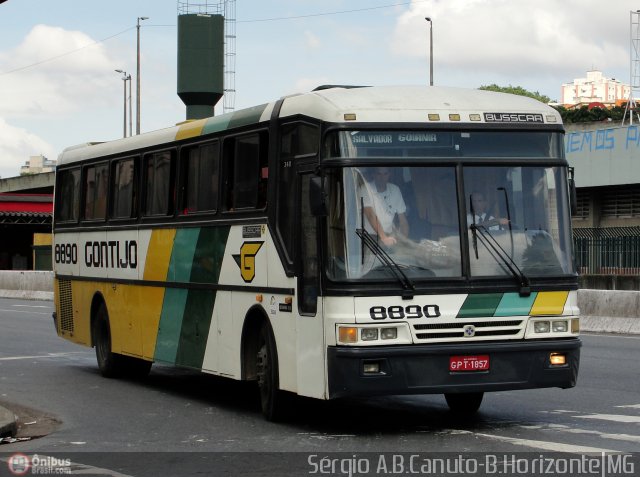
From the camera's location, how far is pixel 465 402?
13133mm

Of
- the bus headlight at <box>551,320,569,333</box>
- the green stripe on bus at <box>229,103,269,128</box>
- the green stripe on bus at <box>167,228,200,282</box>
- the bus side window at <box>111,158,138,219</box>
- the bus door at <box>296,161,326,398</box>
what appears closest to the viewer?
the bus door at <box>296,161,326,398</box>

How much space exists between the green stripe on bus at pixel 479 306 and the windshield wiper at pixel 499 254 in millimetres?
264

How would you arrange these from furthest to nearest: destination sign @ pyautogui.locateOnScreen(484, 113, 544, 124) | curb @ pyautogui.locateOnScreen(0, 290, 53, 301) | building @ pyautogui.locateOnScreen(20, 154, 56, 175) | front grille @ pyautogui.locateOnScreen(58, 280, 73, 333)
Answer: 1. building @ pyautogui.locateOnScreen(20, 154, 56, 175)
2. curb @ pyautogui.locateOnScreen(0, 290, 53, 301)
3. front grille @ pyautogui.locateOnScreen(58, 280, 73, 333)
4. destination sign @ pyautogui.locateOnScreen(484, 113, 544, 124)

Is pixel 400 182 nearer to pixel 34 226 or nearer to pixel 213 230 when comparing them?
pixel 213 230

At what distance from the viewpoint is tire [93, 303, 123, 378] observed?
18078 millimetres

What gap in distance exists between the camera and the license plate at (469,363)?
37.3ft

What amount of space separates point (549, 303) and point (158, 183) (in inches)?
237

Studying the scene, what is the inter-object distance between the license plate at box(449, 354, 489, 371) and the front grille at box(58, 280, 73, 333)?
957cm

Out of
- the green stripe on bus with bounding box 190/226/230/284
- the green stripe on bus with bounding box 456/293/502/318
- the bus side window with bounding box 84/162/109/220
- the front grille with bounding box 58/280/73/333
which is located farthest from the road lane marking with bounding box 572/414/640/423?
the front grille with bounding box 58/280/73/333

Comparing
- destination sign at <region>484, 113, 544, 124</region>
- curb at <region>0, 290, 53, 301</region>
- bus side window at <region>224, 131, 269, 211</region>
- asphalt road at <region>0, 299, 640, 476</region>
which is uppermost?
destination sign at <region>484, 113, 544, 124</region>

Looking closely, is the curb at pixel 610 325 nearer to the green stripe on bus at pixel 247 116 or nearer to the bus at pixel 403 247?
the bus at pixel 403 247

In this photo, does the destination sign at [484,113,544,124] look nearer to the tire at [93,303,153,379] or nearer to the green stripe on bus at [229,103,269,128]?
the green stripe on bus at [229,103,269,128]

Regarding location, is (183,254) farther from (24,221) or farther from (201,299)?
(24,221)

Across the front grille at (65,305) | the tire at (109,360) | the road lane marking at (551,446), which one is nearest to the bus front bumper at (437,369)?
the road lane marking at (551,446)
